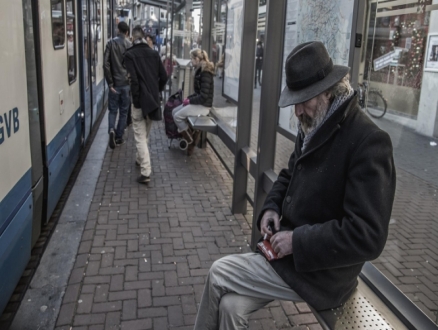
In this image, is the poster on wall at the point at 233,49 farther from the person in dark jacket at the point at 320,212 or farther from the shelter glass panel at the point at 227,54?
the person in dark jacket at the point at 320,212

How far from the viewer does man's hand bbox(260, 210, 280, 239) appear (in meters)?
2.34

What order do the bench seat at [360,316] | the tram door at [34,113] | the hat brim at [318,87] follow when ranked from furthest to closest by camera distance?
1. the tram door at [34,113]
2. the bench seat at [360,316]
3. the hat brim at [318,87]

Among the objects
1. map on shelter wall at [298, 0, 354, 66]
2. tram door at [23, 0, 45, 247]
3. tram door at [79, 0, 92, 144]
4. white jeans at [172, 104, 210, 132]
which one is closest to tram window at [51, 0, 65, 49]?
tram door at [23, 0, 45, 247]

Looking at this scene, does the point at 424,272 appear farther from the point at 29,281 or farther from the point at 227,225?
the point at 29,281

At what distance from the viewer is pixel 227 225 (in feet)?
15.5

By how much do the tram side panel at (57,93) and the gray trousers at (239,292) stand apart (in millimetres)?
2309

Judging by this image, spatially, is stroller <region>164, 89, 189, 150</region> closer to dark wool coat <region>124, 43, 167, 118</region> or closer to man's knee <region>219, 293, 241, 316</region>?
dark wool coat <region>124, 43, 167, 118</region>

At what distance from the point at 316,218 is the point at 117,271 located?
2115mm

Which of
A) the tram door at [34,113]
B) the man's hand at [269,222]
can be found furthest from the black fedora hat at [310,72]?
the tram door at [34,113]

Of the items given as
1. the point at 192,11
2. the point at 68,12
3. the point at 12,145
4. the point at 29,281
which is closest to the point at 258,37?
the point at 68,12

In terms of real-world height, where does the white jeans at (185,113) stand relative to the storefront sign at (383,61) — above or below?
below

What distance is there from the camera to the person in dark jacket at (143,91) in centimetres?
598

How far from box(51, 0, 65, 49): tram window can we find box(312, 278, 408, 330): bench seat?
3.60 metres

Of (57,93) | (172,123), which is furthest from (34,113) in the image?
(172,123)
